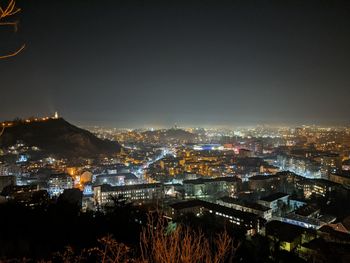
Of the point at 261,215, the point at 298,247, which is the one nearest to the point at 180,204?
the point at 261,215

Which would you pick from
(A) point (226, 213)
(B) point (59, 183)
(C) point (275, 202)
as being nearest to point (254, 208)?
(C) point (275, 202)

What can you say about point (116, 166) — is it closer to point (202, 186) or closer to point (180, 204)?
point (202, 186)

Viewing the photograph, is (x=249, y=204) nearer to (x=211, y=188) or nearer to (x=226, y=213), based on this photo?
(x=226, y=213)

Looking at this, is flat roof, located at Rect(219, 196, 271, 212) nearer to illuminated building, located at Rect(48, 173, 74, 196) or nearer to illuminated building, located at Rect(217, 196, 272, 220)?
illuminated building, located at Rect(217, 196, 272, 220)

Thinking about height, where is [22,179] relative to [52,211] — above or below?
below

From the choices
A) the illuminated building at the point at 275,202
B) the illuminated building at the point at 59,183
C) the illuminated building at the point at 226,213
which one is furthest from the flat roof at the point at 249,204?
the illuminated building at the point at 59,183

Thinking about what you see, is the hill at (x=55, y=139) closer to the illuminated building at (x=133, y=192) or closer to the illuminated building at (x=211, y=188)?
the illuminated building at (x=133, y=192)
